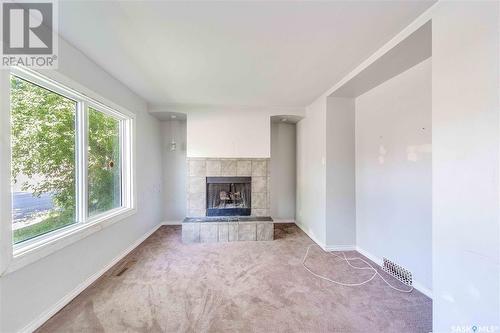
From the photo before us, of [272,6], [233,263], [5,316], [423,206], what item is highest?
[272,6]

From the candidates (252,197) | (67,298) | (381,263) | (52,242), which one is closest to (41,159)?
(52,242)

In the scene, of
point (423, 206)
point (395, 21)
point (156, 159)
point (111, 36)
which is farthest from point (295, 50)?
point (156, 159)

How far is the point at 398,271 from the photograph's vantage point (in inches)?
93.0

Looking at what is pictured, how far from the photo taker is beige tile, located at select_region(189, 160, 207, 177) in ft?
13.2

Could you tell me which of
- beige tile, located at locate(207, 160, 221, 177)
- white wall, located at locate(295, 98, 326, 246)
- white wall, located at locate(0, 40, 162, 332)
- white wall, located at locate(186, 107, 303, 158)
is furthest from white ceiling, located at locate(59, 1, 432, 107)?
beige tile, located at locate(207, 160, 221, 177)

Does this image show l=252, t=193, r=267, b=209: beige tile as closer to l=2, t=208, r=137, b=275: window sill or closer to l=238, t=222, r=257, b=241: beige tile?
l=238, t=222, r=257, b=241: beige tile

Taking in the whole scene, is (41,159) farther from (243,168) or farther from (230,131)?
(243,168)

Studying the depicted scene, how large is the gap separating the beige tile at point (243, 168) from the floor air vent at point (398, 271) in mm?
2654

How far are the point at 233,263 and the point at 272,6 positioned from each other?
2950mm

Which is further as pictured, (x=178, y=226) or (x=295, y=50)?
(x=178, y=226)

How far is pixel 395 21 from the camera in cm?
162

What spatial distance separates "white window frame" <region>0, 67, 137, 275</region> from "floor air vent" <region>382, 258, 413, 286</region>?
12.1 ft

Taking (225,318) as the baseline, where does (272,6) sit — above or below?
above

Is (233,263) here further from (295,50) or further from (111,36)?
(111,36)
